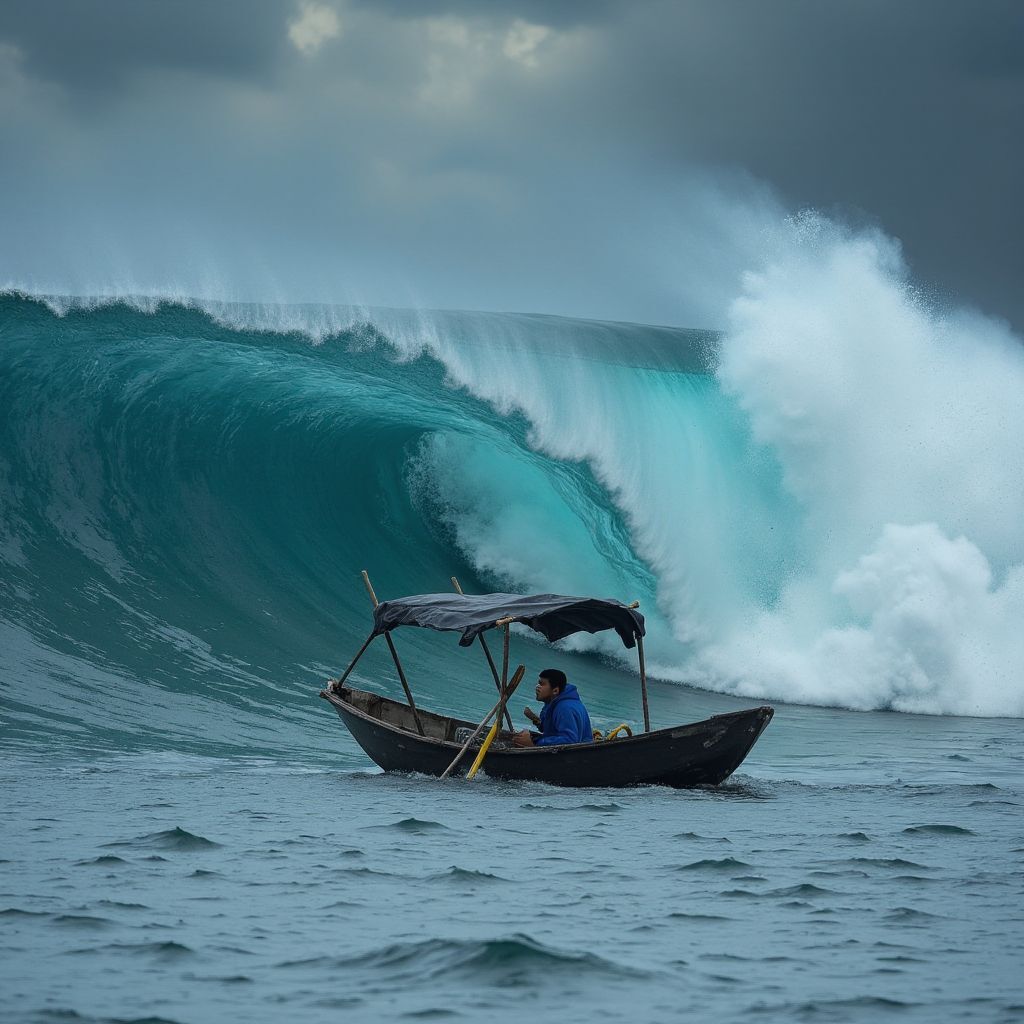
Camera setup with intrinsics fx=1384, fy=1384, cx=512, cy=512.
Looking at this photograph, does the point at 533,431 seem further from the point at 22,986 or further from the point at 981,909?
the point at 22,986

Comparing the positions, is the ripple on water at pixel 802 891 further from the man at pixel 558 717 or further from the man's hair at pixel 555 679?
the man's hair at pixel 555 679

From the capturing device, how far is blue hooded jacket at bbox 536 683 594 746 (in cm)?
1066

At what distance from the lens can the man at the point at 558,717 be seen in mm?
10672

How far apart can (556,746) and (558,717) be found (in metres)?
0.46

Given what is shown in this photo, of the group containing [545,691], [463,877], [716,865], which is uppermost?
[545,691]

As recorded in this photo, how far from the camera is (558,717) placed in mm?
10727

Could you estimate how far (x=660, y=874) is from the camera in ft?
23.4

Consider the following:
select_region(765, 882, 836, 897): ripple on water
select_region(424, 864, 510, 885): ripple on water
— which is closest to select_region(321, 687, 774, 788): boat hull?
select_region(765, 882, 836, 897): ripple on water

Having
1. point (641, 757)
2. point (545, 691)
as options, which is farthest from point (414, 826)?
point (545, 691)

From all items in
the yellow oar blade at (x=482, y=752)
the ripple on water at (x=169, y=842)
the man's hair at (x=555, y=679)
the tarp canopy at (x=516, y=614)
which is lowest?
the ripple on water at (x=169, y=842)

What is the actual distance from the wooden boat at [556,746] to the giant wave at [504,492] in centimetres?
287

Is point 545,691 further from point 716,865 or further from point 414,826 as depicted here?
point 716,865

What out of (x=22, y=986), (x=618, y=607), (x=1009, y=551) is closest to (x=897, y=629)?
(x=1009, y=551)

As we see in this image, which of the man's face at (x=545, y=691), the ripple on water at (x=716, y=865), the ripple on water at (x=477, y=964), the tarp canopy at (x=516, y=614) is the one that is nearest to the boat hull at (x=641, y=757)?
the man's face at (x=545, y=691)
